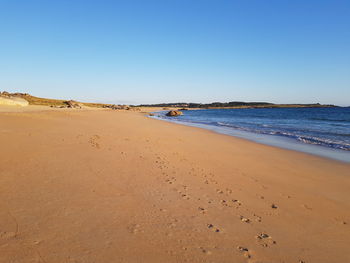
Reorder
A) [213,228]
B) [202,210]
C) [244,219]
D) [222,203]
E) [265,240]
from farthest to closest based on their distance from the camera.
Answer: [222,203] → [202,210] → [244,219] → [213,228] → [265,240]

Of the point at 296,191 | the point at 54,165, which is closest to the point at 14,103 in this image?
the point at 54,165

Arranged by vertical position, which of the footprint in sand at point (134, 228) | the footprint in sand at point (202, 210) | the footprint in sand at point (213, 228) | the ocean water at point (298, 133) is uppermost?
the footprint in sand at point (134, 228)

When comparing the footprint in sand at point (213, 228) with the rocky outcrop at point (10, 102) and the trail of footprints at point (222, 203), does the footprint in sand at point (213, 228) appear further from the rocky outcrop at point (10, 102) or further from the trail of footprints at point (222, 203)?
the rocky outcrop at point (10, 102)

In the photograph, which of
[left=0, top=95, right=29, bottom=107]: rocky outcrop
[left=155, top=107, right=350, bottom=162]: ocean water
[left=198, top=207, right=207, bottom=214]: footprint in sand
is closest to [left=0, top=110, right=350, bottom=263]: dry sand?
[left=198, top=207, right=207, bottom=214]: footprint in sand

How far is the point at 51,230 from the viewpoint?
3307 mm

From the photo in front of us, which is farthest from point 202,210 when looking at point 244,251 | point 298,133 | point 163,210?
point 298,133

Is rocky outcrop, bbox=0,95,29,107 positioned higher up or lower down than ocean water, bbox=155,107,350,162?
higher up

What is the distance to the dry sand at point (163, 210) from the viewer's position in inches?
121

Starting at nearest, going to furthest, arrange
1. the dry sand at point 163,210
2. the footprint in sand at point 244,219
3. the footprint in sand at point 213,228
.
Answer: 1. the dry sand at point 163,210
2. the footprint in sand at point 213,228
3. the footprint in sand at point 244,219

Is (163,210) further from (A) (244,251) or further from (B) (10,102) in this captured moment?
(B) (10,102)

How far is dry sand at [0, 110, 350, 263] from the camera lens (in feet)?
10.1

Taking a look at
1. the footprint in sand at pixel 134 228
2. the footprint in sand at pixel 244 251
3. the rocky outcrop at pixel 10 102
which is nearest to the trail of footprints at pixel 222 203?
the footprint in sand at pixel 244 251

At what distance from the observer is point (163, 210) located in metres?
4.24

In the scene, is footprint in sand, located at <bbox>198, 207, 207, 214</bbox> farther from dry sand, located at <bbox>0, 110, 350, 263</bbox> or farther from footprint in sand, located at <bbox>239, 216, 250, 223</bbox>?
footprint in sand, located at <bbox>239, 216, 250, 223</bbox>
